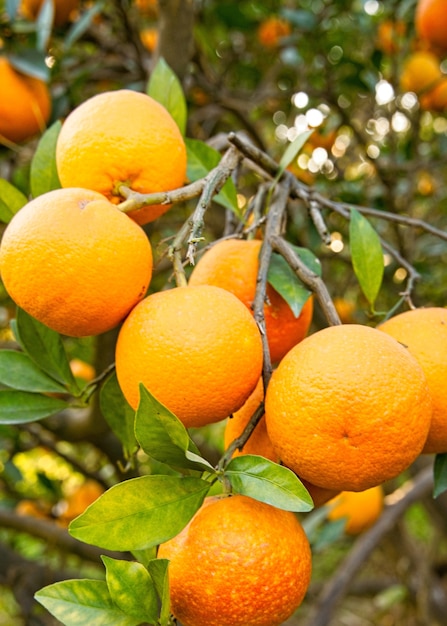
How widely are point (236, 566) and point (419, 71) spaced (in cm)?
199

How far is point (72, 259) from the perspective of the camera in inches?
23.2

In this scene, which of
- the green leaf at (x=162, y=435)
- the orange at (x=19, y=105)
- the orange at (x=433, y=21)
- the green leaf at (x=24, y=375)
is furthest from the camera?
the orange at (x=433, y=21)

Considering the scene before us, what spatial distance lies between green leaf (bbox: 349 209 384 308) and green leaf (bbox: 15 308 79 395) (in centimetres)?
38

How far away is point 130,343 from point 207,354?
8 cm

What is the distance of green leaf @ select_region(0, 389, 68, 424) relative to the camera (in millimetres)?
758

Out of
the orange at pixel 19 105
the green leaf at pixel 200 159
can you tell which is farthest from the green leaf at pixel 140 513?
the orange at pixel 19 105

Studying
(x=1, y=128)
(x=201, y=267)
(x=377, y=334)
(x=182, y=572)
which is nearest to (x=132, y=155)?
(x=201, y=267)

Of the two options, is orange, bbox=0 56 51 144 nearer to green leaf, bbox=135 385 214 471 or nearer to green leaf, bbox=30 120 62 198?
green leaf, bbox=30 120 62 198

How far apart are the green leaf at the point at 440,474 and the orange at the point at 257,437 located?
0.12 m

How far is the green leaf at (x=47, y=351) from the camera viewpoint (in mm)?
796

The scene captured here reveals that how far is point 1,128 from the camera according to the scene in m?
1.49

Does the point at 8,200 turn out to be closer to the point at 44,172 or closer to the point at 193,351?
the point at 44,172

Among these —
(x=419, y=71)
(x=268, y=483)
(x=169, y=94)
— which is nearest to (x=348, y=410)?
(x=268, y=483)

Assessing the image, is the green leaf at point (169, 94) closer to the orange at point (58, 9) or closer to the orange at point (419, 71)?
the orange at point (58, 9)
